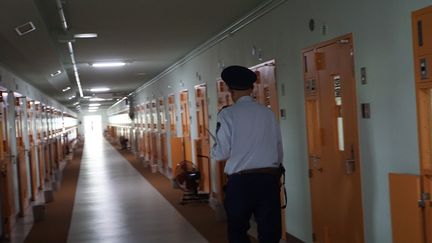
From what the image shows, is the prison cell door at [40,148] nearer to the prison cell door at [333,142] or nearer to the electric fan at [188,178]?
the electric fan at [188,178]

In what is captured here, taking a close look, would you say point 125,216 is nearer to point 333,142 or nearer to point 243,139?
point 333,142

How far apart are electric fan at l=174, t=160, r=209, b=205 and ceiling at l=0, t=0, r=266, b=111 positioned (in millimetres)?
2336

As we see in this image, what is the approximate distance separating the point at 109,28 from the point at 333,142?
164 inches

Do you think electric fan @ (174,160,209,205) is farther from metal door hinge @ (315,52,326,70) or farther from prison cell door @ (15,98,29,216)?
metal door hinge @ (315,52,326,70)

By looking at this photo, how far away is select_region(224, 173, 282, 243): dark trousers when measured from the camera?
10.8 feet

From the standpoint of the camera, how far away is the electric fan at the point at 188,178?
9.46 meters

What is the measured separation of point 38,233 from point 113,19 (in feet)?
11.1

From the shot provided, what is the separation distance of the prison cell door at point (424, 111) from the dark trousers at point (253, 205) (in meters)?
1.00

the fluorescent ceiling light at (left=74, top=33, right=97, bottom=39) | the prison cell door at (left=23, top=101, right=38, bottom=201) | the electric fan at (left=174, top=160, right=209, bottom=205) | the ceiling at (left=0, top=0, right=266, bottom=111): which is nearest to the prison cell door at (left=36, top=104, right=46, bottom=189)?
the prison cell door at (left=23, top=101, right=38, bottom=201)

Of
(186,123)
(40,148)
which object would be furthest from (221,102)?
(40,148)

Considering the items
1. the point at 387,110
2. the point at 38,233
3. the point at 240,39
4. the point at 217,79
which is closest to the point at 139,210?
the point at 38,233

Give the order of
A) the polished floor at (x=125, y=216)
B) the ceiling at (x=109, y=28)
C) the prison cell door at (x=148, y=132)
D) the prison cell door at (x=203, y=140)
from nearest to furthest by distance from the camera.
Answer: the ceiling at (x=109, y=28)
the polished floor at (x=125, y=216)
the prison cell door at (x=203, y=140)
the prison cell door at (x=148, y=132)

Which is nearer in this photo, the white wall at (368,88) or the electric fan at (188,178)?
the white wall at (368,88)

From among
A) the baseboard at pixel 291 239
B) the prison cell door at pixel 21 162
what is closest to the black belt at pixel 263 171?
the baseboard at pixel 291 239
